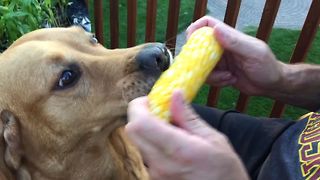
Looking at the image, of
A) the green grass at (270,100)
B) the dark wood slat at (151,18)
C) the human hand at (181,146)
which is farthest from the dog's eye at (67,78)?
the green grass at (270,100)

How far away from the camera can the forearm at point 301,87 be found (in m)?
2.23

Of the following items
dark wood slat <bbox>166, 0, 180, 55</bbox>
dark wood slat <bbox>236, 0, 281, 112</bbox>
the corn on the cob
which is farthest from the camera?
dark wood slat <bbox>166, 0, 180, 55</bbox>

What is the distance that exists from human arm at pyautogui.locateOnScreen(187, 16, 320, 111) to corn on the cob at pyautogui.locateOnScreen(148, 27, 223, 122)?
71 millimetres

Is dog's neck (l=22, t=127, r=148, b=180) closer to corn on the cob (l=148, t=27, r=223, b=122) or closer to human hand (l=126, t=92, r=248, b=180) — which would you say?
corn on the cob (l=148, t=27, r=223, b=122)

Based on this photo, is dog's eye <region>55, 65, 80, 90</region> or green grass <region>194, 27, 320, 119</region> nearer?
dog's eye <region>55, 65, 80, 90</region>

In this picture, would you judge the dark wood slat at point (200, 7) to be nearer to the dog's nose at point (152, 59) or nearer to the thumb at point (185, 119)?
the dog's nose at point (152, 59)

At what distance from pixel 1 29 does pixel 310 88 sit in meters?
1.89

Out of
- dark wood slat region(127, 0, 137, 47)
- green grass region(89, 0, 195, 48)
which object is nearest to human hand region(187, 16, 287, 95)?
dark wood slat region(127, 0, 137, 47)

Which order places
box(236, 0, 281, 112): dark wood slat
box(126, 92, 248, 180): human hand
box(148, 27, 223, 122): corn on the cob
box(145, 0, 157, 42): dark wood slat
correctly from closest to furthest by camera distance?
box(126, 92, 248, 180): human hand → box(148, 27, 223, 122): corn on the cob → box(236, 0, 281, 112): dark wood slat → box(145, 0, 157, 42): dark wood slat

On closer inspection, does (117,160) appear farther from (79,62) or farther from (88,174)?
(79,62)

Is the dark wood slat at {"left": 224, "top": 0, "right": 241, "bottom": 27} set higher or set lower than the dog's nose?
lower

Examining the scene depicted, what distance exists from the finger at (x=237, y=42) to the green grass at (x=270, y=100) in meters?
2.01

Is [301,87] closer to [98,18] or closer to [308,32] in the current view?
[308,32]

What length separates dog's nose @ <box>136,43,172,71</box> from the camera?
2051 millimetres
